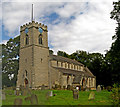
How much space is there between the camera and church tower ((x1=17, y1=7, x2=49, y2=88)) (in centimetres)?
3448

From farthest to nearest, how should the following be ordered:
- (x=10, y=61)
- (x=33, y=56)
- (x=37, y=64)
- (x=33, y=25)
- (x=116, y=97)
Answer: (x=10, y=61), (x=33, y=25), (x=37, y=64), (x=33, y=56), (x=116, y=97)

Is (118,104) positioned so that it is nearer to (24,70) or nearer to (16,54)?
(24,70)

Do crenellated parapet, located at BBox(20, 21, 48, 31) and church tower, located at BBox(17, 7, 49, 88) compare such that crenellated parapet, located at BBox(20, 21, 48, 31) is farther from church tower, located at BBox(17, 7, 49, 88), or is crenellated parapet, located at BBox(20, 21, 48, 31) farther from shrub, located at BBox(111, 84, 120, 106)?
shrub, located at BBox(111, 84, 120, 106)

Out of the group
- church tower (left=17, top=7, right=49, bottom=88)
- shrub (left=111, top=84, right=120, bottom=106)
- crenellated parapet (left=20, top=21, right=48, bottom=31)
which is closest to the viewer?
shrub (left=111, top=84, right=120, bottom=106)

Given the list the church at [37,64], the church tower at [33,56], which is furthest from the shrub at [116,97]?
the church tower at [33,56]

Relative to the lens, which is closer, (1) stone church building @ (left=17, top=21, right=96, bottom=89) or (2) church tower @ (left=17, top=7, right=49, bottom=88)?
(2) church tower @ (left=17, top=7, right=49, bottom=88)

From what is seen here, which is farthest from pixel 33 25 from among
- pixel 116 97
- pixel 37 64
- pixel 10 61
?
pixel 116 97

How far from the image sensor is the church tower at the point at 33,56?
34.5 meters

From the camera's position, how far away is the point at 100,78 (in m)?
55.6

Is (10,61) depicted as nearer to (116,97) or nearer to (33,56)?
(33,56)

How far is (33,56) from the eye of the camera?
35.0 meters

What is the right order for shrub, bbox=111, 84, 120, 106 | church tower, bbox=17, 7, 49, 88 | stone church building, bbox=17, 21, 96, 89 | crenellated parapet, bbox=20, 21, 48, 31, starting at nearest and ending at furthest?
shrub, bbox=111, 84, 120, 106 → church tower, bbox=17, 7, 49, 88 → stone church building, bbox=17, 21, 96, 89 → crenellated parapet, bbox=20, 21, 48, 31

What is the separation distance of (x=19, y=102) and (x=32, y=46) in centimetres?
2571

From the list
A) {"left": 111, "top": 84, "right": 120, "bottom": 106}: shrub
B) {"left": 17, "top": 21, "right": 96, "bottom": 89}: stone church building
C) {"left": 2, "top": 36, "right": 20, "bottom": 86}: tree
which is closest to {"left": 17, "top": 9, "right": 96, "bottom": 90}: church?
{"left": 17, "top": 21, "right": 96, "bottom": 89}: stone church building
